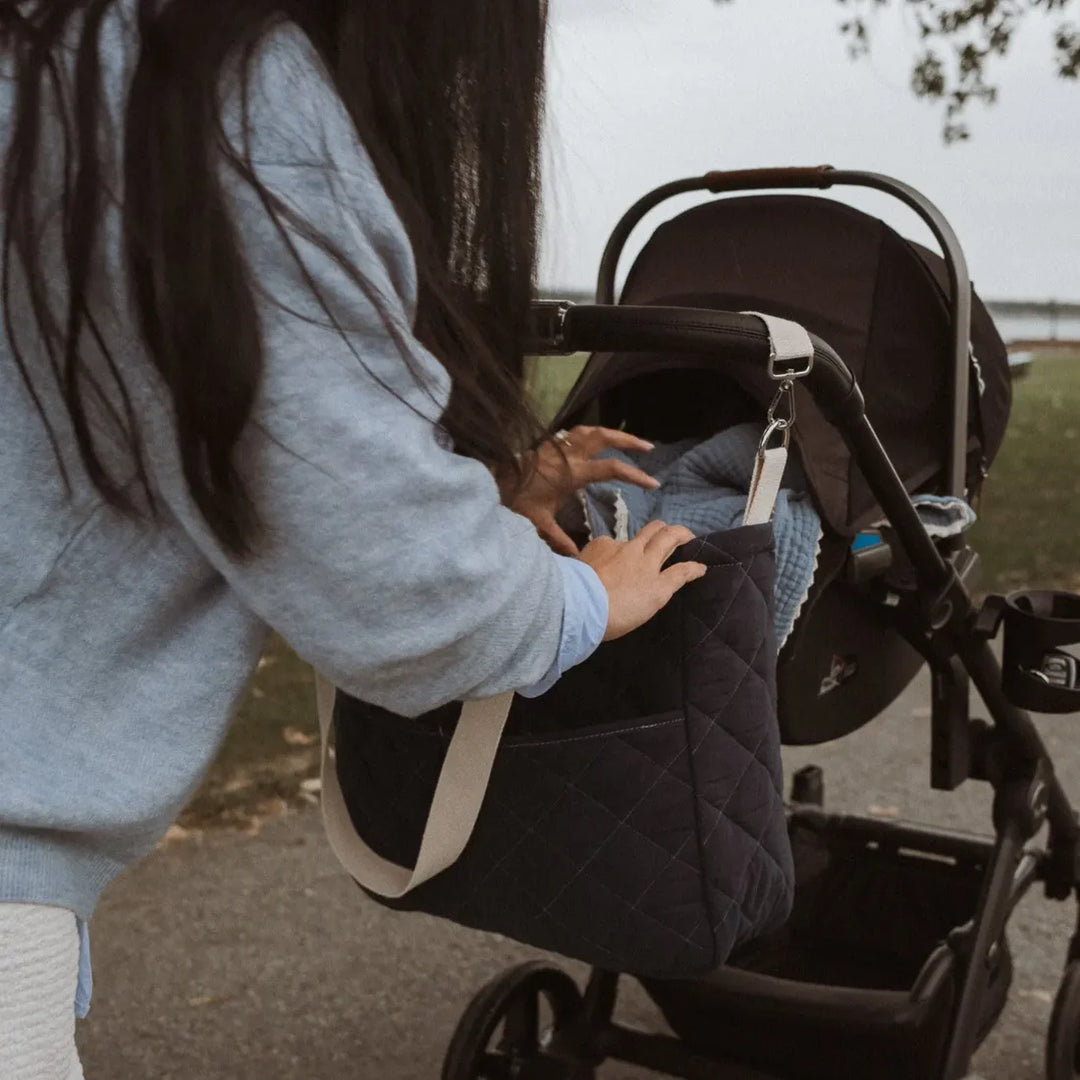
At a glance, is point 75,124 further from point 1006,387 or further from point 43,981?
point 1006,387

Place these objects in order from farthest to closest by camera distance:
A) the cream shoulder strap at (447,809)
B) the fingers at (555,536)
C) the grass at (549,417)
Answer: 1. the grass at (549,417)
2. the fingers at (555,536)
3. the cream shoulder strap at (447,809)

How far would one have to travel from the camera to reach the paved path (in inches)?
107

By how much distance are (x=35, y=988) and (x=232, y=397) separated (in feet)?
1.75

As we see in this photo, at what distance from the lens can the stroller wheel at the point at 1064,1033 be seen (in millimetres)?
2381

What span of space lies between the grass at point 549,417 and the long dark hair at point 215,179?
299 millimetres

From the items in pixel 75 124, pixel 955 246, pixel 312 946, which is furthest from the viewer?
pixel 312 946

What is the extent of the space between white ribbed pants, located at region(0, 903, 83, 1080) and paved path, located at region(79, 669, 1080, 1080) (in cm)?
156

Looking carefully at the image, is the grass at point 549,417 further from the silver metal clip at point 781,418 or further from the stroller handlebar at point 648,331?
the silver metal clip at point 781,418

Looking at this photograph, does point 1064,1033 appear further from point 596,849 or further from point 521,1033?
point 596,849

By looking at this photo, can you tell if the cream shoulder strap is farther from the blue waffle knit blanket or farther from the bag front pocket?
the blue waffle knit blanket

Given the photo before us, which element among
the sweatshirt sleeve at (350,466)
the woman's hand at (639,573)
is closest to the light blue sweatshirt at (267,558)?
the sweatshirt sleeve at (350,466)

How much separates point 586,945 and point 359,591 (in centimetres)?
64

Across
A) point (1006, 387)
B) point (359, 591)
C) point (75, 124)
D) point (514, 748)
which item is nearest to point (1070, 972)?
point (1006, 387)

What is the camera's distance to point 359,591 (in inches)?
45.1
